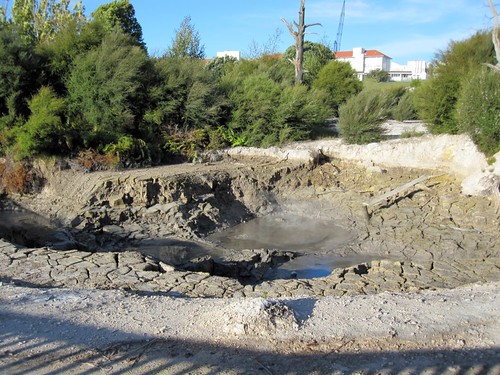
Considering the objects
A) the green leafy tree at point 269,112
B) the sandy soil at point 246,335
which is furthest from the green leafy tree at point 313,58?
the sandy soil at point 246,335

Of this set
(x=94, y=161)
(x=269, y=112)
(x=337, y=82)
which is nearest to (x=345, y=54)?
(x=337, y=82)

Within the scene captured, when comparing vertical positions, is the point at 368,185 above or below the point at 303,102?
below

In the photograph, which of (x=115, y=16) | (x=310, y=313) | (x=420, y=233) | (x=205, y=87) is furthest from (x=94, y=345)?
(x=115, y=16)

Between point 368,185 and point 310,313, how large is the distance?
10.1 m

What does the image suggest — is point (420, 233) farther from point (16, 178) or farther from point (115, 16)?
point (115, 16)

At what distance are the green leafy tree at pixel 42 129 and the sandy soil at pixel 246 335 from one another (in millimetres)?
9253

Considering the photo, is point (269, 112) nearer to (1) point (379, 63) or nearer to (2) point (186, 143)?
(2) point (186, 143)

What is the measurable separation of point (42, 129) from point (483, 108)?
12.7 metres

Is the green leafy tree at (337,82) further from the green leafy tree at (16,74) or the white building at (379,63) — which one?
the white building at (379,63)

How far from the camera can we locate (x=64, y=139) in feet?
46.2

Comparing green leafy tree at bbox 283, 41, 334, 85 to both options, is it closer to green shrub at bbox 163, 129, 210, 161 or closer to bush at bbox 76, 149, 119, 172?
green shrub at bbox 163, 129, 210, 161

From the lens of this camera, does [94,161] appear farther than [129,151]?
No

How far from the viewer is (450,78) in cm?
1512

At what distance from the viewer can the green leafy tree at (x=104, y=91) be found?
1492 centimetres
